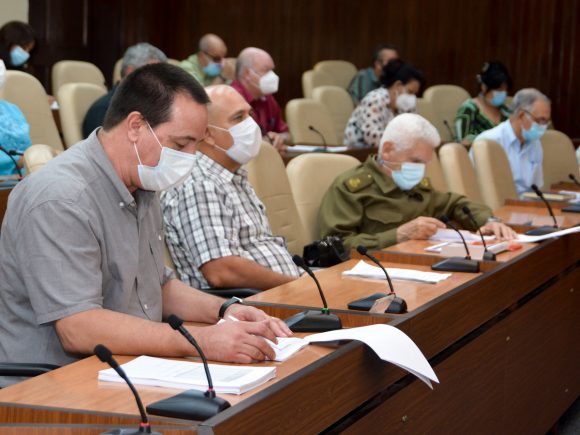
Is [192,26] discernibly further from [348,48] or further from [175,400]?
[175,400]

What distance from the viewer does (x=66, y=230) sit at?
78.6 inches

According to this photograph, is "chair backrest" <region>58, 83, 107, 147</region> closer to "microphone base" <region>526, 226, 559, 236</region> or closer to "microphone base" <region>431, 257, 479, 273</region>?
"microphone base" <region>526, 226, 559, 236</region>

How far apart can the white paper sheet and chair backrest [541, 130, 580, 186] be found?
449cm

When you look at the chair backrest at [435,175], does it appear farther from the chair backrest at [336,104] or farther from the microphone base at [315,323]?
the chair backrest at [336,104]

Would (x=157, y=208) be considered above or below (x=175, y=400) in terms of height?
above

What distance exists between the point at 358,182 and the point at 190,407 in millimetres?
2502

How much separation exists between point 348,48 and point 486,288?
7410mm

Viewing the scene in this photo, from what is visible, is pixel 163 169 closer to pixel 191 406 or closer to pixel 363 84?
pixel 191 406

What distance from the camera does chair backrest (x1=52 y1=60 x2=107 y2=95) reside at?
7.62m

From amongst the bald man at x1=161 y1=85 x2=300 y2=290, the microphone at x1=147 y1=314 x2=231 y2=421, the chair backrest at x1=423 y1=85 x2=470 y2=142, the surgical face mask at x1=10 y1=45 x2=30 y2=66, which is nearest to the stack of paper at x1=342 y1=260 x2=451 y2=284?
the bald man at x1=161 y1=85 x2=300 y2=290

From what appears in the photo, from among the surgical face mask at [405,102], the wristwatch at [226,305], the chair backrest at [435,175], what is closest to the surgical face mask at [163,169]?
the wristwatch at [226,305]

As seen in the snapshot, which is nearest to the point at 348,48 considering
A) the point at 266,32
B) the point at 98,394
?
the point at 266,32

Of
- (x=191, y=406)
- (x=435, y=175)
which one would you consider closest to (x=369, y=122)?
(x=435, y=175)

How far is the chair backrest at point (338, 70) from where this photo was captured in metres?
9.45
